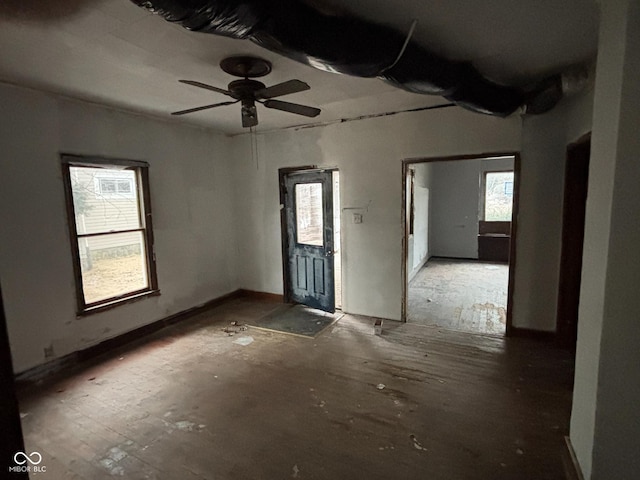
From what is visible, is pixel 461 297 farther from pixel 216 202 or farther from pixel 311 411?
pixel 216 202

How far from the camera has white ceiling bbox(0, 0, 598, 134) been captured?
1758mm

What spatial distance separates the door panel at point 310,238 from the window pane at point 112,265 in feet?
6.28

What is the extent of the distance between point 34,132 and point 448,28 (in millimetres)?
3404

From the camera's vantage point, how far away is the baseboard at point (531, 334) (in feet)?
11.2

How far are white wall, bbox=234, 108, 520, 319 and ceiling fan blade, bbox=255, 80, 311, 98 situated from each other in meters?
1.81

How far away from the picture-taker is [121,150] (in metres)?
3.54

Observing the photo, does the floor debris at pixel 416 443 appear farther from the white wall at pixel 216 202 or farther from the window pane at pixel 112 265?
the window pane at pixel 112 265

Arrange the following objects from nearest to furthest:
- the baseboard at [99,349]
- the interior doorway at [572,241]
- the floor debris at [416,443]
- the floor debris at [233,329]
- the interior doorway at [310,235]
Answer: the floor debris at [416,443] → the baseboard at [99,349] → the interior doorway at [572,241] → the floor debris at [233,329] → the interior doorway at [310,235]

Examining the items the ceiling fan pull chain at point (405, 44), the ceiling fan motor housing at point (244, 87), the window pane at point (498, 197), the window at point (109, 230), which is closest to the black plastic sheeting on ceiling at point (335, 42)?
the ceiling fan pull chain at point (405, 44)

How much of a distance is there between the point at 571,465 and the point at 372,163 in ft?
10.3

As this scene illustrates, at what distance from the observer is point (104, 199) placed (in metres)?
3.50

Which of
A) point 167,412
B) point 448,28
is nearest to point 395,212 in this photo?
point 448,28

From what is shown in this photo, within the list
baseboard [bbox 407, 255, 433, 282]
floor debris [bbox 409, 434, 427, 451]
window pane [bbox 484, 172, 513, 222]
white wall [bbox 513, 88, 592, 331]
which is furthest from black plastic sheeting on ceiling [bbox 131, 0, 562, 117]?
window pane [bbox 484, 172, 513, 222]

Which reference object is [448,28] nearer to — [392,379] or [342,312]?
[392,379]
